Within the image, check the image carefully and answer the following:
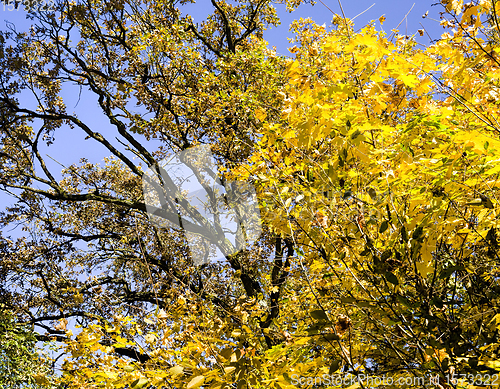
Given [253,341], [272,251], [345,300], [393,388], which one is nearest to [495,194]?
[345,300]

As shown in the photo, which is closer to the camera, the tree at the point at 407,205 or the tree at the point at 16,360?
the tree at the point at 407,205

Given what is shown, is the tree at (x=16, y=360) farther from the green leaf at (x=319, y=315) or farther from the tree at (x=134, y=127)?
the green leaf at (x=319, y=315)

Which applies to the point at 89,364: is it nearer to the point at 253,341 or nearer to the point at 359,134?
the point at 253,341

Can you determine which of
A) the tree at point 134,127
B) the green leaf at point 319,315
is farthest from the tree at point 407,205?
the tree at point 134,127

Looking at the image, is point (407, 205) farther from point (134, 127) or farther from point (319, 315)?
point (134, 127)

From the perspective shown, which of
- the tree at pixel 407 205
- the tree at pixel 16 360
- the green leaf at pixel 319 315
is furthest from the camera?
the tree at pixel 16 360

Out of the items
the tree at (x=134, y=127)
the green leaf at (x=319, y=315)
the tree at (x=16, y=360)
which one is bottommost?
the green leaf at (x=319, y=315)

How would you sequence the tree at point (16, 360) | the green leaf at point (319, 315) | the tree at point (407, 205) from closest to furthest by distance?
the green leaf at point (319, 315) < the tree at point (407, 205) < the tree at point (16, 360)

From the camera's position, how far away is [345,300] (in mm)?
1456

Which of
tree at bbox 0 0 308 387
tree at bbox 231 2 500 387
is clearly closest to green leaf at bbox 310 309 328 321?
tree at bbox 231 2 500 387

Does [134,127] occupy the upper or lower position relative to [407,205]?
upper

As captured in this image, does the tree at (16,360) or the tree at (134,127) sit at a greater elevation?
the tree at (134,127)

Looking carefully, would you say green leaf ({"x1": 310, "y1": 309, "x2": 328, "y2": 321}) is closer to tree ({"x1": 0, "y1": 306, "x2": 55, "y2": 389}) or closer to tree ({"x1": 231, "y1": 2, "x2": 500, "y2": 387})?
tree ({"x1": 231, "y1": 2, "x2": 500, "y2": 387})

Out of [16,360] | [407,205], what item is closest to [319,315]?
[407,205]
